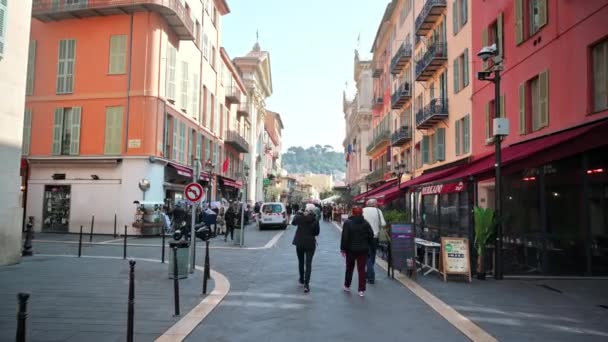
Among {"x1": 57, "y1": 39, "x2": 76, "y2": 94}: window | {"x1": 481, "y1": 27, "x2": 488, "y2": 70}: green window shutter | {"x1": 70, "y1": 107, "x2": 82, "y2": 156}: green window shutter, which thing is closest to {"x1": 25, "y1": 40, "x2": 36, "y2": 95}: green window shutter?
{"x1": 57, "y1": 39, "x2": 76, "y2": 94}: window

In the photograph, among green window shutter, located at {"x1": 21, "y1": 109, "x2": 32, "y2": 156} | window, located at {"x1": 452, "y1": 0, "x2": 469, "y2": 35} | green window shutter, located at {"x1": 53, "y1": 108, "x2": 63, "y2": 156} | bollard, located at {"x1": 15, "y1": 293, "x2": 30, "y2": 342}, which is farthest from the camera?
green window shutter, located at {"x1": 21, "y1": 109, "x2": 32, "y2": 156}

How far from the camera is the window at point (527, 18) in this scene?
50.8 ft

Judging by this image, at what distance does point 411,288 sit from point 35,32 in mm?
26085

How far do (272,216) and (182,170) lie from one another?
6.42 meters

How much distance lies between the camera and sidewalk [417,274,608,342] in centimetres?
668

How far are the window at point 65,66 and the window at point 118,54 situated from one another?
232 centimetres

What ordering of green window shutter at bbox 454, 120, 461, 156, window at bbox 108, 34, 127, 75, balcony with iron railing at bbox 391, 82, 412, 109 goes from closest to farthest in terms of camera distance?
green window shutter at bbox 454, 120, 461, 156
window at bbox 108, 34, 127, 75
balcony with iron railing at bbox 391, 82, 412, 109

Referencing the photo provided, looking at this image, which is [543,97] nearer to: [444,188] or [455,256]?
[444,188]

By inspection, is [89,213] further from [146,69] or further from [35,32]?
[35,32]

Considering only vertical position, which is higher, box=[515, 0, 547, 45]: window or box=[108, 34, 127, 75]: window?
box=[108, 34, 127, 75]: window

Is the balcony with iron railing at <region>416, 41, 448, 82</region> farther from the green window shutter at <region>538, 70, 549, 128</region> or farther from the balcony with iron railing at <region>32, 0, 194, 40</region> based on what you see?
the balcony with iron railing at <region>32, 0, 194, 40</region>

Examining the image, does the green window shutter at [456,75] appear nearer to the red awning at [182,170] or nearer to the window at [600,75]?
the window at [600,75]

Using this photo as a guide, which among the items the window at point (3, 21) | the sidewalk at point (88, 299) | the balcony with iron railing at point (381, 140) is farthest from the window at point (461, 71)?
the window at point (3, 21)

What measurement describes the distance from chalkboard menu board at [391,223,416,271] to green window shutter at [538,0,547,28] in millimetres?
7893
